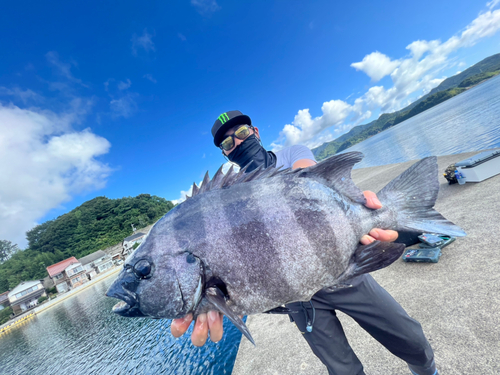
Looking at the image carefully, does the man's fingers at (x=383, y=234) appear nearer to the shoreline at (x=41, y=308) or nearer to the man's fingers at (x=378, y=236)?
the man's fingers at (x=378, y=236)

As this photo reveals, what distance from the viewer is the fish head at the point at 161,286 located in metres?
1.42

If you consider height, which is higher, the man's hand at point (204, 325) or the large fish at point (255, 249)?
the large fish at point (255, 249)

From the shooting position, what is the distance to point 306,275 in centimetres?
147

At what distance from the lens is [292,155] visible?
8.77 feet

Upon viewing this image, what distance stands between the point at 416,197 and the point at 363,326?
1.35m

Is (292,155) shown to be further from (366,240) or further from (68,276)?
(68,276)

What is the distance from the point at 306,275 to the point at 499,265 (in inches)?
163

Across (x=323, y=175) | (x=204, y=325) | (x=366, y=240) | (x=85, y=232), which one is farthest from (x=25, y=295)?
(x=366, y=240)

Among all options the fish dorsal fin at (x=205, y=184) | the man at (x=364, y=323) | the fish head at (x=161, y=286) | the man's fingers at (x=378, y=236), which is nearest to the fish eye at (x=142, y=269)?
the fish head at (x=161, y=286)

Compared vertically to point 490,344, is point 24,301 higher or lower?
higher

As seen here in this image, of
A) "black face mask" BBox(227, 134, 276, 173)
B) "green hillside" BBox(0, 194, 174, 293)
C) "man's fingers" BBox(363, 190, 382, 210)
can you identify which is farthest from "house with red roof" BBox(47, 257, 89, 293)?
"man's fingers" BBox(363, 190, 382, 210)

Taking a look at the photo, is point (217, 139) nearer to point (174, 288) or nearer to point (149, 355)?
point (174, 288)

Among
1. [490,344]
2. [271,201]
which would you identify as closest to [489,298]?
[490,344]

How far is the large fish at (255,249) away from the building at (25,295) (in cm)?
4962
